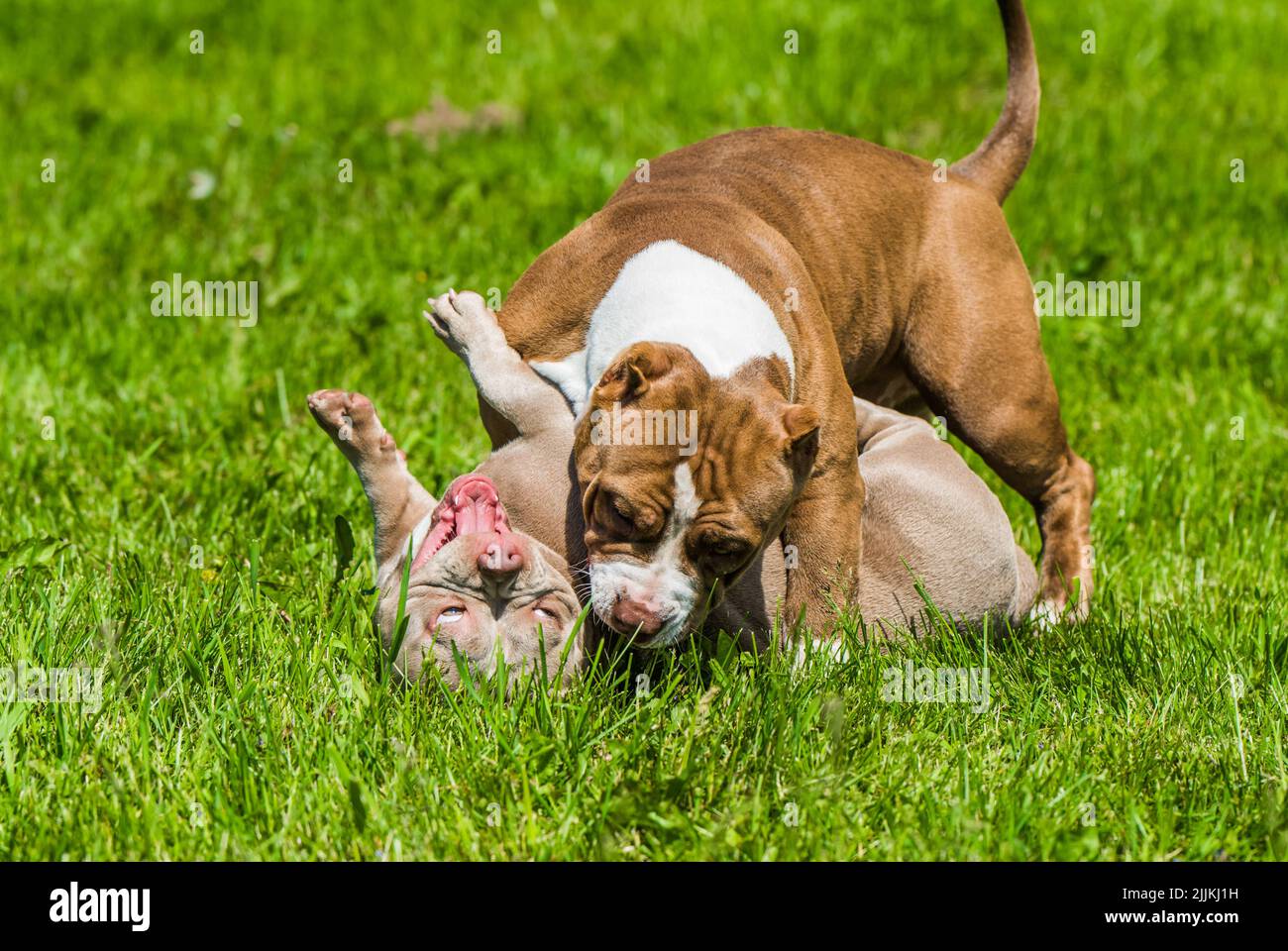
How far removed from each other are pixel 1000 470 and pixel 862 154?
116 cm

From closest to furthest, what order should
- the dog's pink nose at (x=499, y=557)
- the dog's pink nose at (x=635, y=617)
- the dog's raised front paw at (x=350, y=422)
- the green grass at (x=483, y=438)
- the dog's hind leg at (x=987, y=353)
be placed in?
the green grass at (x=483, y=438) → the dog's pink nose at (x=635, y=617) → the dog's pink nose at (x=499, y=557) → the dog's raised front paw at (x=350, y=422) → the dog's hind leg at (x=987, y=353)

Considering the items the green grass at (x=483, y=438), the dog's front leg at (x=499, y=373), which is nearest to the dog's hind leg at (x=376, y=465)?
the green grass at (x=483, y=438)

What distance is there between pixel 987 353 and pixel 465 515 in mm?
1869

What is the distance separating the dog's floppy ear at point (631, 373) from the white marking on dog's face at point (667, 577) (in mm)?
222

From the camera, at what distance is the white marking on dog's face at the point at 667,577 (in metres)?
3.70

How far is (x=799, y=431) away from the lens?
3746 mm

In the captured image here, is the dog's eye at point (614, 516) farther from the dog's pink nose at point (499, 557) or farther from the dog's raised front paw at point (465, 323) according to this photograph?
the dog's raised front paw at point (465, 323)

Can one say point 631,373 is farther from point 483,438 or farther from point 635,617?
point 483,438

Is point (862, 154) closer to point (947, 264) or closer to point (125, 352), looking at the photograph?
point (947, 264)

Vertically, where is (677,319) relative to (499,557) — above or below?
above

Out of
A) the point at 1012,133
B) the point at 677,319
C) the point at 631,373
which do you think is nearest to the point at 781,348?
the point at 677,319

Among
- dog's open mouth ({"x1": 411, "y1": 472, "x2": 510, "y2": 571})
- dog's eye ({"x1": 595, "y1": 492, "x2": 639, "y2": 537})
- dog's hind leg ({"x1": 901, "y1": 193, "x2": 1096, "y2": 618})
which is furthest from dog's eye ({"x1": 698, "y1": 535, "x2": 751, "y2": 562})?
dog's hind leg ({"x1": 901, "y1": 193, "x2": 1096, "y2": 618})
